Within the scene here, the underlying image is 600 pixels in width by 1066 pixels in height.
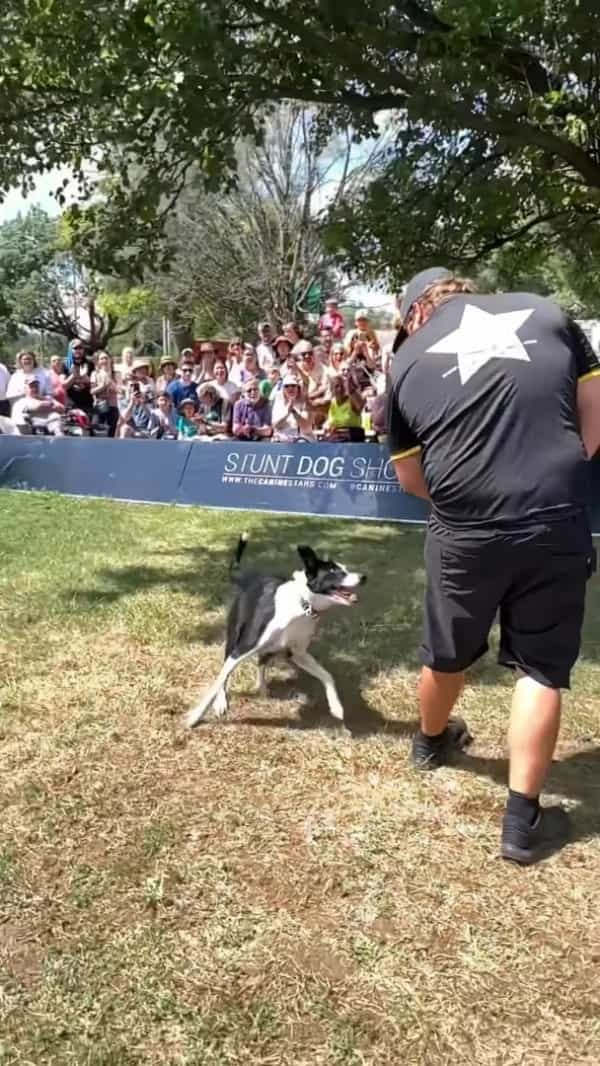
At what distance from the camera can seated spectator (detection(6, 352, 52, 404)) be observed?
12.3 m

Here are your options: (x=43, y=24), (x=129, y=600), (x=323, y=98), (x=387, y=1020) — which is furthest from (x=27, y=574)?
(x=387, y=1020)

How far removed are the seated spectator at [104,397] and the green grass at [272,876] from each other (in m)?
7.59

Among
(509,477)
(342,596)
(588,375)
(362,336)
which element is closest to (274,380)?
(362,336)

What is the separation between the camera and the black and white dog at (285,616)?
4121 mm

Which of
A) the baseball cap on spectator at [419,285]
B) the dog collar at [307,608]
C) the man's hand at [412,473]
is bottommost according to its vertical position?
the dog collar at [307,608]

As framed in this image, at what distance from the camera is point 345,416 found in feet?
33.8

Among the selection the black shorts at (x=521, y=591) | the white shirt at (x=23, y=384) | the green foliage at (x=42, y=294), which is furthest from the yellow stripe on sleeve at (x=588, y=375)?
the green foliage at (x=42, y=294)

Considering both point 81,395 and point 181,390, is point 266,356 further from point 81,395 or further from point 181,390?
point 81,395

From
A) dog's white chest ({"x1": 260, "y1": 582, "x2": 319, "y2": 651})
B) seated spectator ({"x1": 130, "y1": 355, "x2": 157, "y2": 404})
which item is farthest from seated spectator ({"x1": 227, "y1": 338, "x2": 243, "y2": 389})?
dog's white chest ({"x1": 260, "y1": 582, "x2": 319, "y2": 651})

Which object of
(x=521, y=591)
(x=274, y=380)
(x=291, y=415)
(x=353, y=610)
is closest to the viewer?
(x=521, y=591)

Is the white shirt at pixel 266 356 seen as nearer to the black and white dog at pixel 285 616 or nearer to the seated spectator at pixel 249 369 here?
the seated spectator at pixel 249 369

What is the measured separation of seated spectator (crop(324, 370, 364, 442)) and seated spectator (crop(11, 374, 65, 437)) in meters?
3.77

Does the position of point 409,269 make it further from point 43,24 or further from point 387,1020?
point 387,1020

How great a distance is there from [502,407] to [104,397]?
34.4ft
